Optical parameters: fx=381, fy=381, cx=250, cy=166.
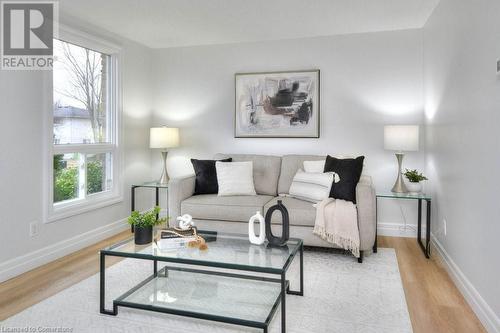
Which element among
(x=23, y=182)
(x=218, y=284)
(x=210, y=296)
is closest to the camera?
(x=210, y=296)

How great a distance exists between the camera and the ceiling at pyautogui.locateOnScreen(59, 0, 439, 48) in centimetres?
349

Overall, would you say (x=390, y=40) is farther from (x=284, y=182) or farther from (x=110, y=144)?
(x=110, y=144)

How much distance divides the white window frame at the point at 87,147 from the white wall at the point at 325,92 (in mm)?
817

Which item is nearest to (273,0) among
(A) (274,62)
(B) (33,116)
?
(A) (274,62)

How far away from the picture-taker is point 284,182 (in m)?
4.27

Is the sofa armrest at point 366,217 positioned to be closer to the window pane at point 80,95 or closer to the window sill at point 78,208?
the window sill at point 78,208

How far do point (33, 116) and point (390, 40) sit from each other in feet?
12.4

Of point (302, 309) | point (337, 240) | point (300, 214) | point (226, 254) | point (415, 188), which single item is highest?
point (415, 188)

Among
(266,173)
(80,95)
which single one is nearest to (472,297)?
(266,173)

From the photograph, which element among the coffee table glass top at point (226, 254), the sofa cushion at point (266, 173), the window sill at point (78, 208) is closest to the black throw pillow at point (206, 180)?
the sofa cushion at point (266, 173)

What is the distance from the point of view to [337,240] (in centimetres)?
344

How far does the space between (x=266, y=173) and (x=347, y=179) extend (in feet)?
Result: 3.32

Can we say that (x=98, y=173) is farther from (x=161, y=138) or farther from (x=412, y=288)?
(x=412, y=288)

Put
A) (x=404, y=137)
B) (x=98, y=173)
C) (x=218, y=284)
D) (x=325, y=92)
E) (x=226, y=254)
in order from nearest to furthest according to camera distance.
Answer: (x=226, y=254)
(x=218, y=284)
(x=404, y=137)
(x=98, y=173)
(x=325, y=92)
